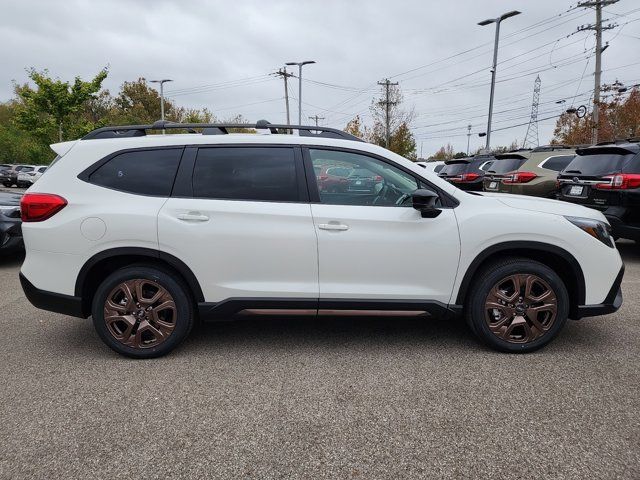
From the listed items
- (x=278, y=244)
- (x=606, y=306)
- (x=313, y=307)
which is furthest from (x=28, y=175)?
(x=606, y=306)

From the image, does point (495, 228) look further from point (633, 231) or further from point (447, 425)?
point (633, 231)

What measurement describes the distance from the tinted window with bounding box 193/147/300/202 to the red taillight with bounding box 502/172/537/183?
23.6 feet

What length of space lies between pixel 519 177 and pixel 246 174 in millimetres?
7515

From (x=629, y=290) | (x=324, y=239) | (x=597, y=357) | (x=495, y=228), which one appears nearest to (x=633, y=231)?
(x=629, y=290)

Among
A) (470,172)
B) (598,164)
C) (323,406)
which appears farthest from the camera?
(470,172)

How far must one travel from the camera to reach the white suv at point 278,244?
3.25 meters

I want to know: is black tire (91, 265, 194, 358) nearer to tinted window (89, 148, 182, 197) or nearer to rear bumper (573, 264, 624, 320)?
tinted window (89, 148, 182, 197)

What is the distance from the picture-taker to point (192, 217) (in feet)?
10.7

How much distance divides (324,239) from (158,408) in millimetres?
1543

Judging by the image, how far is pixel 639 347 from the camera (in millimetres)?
3590

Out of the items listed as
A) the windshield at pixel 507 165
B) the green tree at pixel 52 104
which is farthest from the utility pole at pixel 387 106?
the windshield at pixel 507 165

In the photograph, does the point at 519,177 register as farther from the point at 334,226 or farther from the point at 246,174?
the point at 246,174

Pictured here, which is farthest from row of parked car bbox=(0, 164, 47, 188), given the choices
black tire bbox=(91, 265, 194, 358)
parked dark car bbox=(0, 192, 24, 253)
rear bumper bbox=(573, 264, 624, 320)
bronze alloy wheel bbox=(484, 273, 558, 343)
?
rear bumper bbox=(573, 264, 624, 320)

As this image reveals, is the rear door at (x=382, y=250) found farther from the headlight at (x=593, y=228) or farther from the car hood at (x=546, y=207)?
the headlight at (x=593, y=228)
